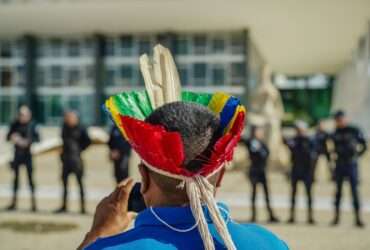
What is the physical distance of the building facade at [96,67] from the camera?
106ft

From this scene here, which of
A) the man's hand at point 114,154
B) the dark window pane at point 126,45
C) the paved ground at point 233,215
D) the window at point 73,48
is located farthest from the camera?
the window at point 73,48

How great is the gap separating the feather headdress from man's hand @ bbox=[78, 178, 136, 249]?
0.39 feet

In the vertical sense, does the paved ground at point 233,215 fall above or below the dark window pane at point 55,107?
above

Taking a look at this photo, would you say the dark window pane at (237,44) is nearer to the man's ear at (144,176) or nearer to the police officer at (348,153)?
the police officer at (348,153)

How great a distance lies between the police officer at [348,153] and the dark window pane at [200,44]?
24.1 metres

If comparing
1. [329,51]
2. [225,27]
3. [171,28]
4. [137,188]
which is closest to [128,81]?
[171,28]

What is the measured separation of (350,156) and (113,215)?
300 inches

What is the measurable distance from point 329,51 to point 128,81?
590 inches

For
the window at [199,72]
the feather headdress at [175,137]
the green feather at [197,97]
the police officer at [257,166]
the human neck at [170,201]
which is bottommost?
the window at [199,72]

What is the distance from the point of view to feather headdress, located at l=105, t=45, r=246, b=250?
125cm

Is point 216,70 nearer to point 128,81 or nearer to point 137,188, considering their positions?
point 128,81

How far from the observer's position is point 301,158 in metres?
9.30

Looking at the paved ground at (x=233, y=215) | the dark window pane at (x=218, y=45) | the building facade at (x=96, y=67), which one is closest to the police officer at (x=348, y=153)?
the paved ground at (x=233, y=215)

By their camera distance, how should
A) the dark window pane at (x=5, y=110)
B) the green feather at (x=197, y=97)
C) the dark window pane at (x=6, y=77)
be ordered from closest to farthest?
the green feather at (x=197, y=97)
the dark window pane at (x=6, y=77)
the dark window pane at (x=5, y=110)
